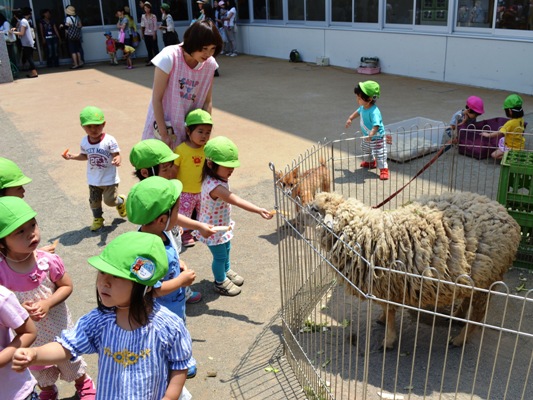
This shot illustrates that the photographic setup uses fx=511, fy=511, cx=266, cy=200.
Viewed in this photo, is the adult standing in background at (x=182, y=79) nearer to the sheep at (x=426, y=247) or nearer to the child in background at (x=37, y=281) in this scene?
the sheep at (x=426, y=247)

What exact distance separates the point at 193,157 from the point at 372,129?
3.35 metres

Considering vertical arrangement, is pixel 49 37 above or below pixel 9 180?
above

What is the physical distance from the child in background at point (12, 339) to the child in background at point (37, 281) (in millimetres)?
180

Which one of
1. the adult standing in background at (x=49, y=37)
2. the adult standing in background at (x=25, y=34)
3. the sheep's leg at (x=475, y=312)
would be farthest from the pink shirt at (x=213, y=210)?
the adult standing in background at (x=49, y=37)

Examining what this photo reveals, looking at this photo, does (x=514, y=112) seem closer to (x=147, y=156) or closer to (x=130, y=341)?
(x=147, y=156)

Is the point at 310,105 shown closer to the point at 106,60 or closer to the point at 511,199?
the point at 511,199

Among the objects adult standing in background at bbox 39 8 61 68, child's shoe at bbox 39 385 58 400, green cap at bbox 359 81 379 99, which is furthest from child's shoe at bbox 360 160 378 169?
adult standing in background at bbox 39 8 61 68

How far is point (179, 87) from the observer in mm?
4793

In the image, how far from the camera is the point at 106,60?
20.9 metres

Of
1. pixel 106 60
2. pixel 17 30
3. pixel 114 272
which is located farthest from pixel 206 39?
pixel 106 60

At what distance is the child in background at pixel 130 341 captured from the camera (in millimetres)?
2258

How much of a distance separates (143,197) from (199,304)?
1.88 m

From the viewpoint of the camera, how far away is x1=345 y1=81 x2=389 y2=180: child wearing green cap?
7074 mm

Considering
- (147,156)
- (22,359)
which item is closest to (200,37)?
(147,156)
